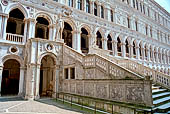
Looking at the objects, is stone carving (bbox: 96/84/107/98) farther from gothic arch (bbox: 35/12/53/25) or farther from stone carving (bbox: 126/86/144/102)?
gothic arch (bbox: 35/12/53/25)

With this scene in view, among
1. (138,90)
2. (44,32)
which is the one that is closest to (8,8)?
(44,32)

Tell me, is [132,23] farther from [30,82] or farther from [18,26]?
[30,82]

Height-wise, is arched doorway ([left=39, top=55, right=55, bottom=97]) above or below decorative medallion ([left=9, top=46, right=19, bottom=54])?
below

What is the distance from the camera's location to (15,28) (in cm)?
1520

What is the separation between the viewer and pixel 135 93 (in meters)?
5.84

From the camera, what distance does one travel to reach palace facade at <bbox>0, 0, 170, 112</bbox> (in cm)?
721

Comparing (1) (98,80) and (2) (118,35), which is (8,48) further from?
(2) (118,35)

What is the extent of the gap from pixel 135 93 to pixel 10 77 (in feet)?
47.5

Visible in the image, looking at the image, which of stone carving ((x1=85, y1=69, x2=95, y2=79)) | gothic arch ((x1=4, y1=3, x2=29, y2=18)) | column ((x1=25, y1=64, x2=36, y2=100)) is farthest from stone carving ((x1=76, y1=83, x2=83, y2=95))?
gothic arch ((x1=4, y1=3, x2=29, y2=18))

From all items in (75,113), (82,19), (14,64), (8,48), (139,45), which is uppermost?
(82,19)

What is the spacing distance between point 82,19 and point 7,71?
1084 cm

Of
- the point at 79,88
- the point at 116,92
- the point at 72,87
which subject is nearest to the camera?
the point at 116,92

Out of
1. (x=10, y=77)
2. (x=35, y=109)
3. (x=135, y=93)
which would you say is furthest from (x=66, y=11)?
(x=135, y=93)

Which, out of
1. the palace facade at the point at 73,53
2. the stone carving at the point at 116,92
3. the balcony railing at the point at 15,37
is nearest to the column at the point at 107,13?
the palace facade at the point at 73,53
